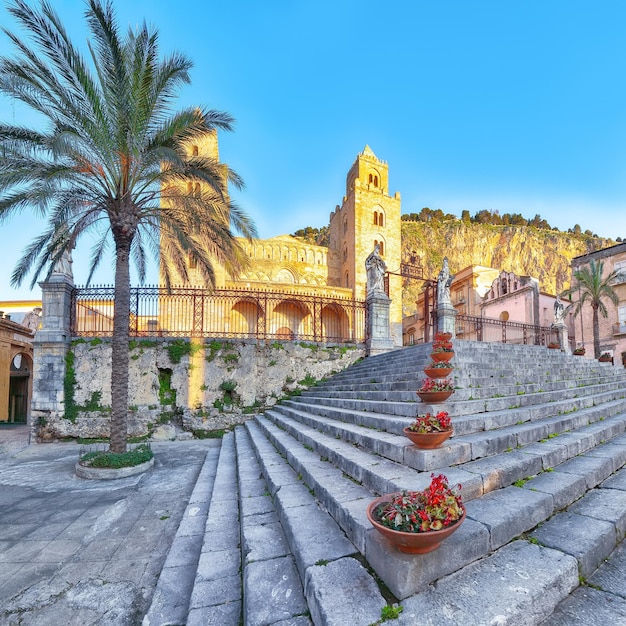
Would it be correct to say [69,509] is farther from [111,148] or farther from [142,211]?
[111,148]

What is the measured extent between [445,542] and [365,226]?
35499mm

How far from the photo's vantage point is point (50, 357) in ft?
32.6

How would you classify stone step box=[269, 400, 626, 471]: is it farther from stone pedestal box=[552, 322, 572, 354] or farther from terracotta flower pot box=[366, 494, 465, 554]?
stone pedestal box=[552, 322, 572, 354]

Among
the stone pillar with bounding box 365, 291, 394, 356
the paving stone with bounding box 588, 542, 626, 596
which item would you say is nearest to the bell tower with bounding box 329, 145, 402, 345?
the stone pillar with bounding box 365, 291, 394, 356

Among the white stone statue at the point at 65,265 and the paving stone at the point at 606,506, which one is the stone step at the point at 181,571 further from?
the white stone statue at the point at 65,265

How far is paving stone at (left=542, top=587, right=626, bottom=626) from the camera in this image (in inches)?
77.1

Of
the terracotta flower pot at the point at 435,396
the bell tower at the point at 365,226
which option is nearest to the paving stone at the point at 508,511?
the terracotta flower pot at the point at 435,396

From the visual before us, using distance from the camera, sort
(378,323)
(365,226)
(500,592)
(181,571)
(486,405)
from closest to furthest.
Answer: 1. (500,592)
2. (181,571)
3. (486,405)
4. (378,323)
5. (365,226)

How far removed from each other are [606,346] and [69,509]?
31.8 m

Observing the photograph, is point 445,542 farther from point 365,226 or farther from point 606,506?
point 365,226

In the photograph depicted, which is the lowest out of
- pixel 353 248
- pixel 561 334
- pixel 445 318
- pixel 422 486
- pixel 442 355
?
pixel 422 486

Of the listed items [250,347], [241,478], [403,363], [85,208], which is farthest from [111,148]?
[403,363]

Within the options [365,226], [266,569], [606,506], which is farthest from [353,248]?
[266,569]

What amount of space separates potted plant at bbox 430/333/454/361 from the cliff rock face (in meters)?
54.5
